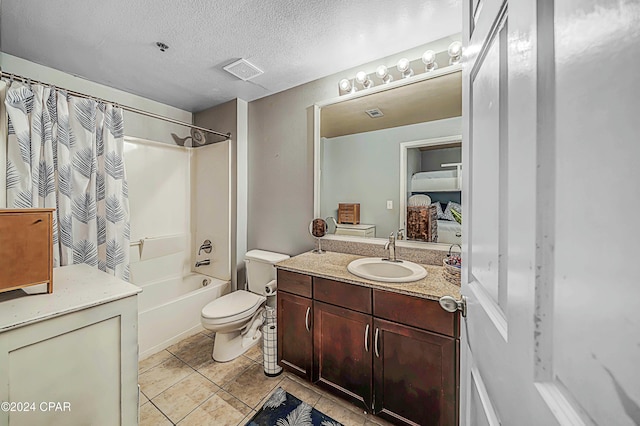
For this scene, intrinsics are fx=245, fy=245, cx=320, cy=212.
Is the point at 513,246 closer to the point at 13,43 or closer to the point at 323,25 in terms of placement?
the point at 323,25

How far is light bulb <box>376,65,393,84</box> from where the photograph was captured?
178 centimetres

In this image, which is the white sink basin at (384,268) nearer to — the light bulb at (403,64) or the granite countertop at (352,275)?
the granite countertop at (352,275)

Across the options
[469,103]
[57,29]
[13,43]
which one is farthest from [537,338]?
[13,43]

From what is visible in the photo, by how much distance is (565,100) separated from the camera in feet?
0.98

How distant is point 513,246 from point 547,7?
0.35m

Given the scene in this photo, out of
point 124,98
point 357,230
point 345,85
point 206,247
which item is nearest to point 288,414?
point 357,230

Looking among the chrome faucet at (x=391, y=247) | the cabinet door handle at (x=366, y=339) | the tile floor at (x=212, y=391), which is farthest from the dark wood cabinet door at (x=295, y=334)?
the chrome faucet at (x=391, y=247)

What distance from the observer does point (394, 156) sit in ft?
5.84

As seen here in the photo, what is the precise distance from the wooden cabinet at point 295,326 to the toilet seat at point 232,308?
40 cm

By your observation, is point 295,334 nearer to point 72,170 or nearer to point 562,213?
point 562,213

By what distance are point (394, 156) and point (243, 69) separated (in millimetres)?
1384

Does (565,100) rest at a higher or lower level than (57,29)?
lower

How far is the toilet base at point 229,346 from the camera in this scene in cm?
191

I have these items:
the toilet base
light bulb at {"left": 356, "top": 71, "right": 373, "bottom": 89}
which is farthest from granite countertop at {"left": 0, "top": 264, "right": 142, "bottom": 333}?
light bulb at {"left": 356, "top": 71, "right": 373, "bottom": 89}
